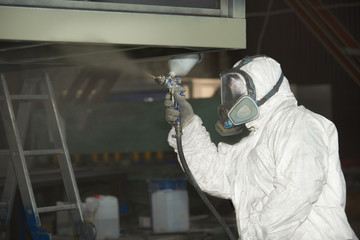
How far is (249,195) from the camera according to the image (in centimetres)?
299

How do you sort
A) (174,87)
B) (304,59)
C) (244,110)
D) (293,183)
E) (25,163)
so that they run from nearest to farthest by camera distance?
(293,183), (244,110), (174,87), (25,163), (304,59)

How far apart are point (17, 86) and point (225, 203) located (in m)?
2.46

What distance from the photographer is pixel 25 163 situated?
407 cm

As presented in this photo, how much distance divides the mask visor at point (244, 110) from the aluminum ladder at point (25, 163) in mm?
1486

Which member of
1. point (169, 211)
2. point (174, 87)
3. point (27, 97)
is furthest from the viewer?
point (169, 211)

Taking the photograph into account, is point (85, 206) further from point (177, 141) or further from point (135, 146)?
point (177, 141)

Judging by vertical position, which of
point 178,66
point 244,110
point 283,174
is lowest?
point 283,174

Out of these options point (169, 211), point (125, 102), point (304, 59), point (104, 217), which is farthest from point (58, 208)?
point (304, 59)

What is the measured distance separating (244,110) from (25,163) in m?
1.76

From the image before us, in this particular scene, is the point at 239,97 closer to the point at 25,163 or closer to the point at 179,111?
the point at 179,111

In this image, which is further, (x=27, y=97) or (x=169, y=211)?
(x=169, y=211)

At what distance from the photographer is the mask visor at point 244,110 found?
2.95m

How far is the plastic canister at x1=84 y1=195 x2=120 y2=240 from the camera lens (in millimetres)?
5133

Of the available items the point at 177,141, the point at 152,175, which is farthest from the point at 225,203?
the point at 177,141
